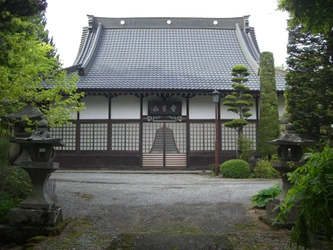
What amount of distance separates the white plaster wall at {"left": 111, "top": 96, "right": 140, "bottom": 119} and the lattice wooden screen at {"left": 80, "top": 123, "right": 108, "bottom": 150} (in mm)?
881

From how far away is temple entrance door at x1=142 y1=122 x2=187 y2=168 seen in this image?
17.5 metres

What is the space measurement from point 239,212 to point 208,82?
36.6 ft

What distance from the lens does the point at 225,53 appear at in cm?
2091

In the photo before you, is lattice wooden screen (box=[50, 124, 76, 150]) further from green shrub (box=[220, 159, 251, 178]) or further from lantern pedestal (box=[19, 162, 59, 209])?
lantern pedestal (box=[19, 162, 59, 209])

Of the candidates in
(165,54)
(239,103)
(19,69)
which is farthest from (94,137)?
(19,69)

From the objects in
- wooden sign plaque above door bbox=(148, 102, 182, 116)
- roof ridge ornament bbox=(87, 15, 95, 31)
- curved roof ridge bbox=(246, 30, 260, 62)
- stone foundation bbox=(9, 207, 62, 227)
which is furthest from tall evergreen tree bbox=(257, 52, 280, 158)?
roof ridge ornament bbox=(87, 15, 95, 31)

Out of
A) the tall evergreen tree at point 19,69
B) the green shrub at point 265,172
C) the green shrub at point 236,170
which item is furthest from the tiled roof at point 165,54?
the tall evergreen tree at point 19,69

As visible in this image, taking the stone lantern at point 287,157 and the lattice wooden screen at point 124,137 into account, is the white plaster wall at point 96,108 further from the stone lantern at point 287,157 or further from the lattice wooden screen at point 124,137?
the stone lantern at point 287,157

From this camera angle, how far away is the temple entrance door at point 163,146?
17547 mm

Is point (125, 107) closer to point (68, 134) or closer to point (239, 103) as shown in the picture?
point (68, 134)

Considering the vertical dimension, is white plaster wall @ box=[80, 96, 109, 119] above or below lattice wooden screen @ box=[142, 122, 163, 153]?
above

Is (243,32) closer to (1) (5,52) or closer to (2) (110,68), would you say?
(2) (110,68)

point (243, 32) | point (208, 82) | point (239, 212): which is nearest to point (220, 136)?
point (208, 82)

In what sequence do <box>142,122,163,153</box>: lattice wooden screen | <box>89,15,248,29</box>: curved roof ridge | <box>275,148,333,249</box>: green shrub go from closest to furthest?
<box>275,148,333,249</box>: green shrub → <box>142,122,163,153</box>: lattice wooden screen → <box>89,15,248,29</box>: curved roof ridge
